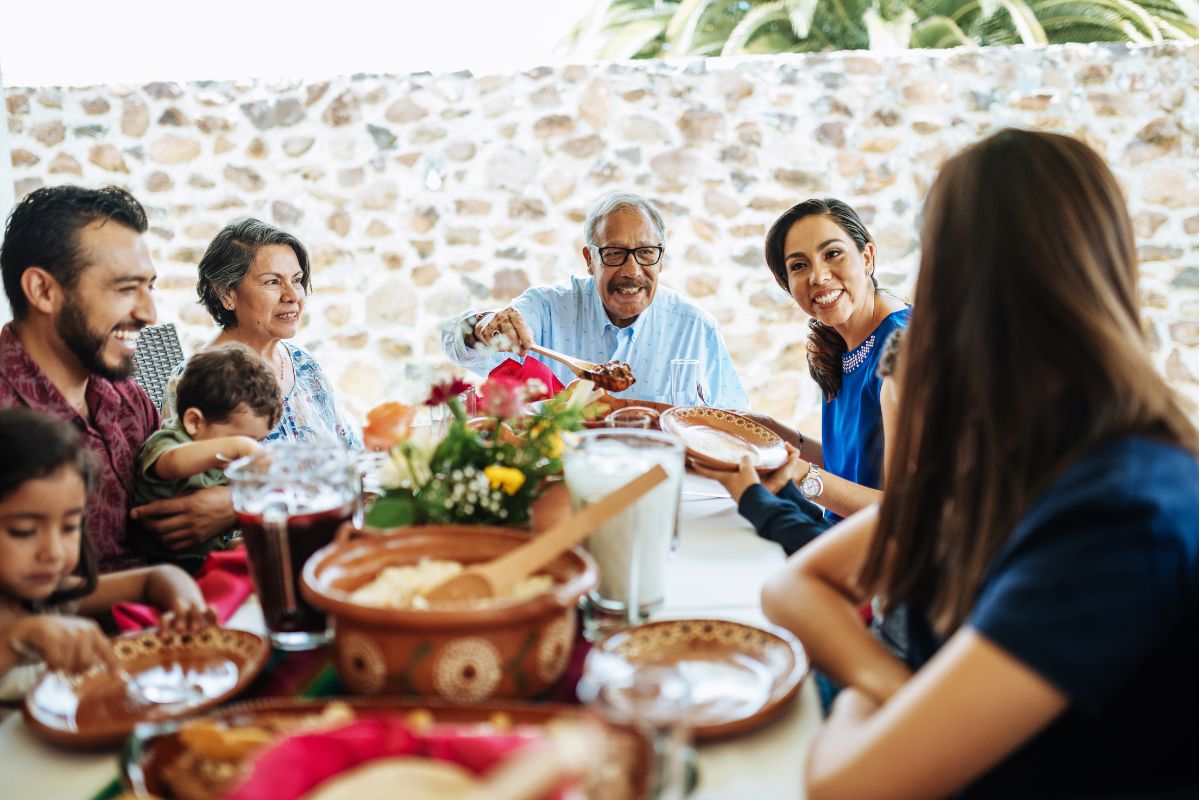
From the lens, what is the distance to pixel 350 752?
604mm

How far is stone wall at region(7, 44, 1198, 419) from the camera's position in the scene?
4.37 meters

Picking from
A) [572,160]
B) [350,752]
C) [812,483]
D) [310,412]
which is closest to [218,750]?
[350,752]

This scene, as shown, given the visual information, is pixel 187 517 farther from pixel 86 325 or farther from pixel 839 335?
pixel 839 335

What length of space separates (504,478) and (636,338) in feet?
6.41

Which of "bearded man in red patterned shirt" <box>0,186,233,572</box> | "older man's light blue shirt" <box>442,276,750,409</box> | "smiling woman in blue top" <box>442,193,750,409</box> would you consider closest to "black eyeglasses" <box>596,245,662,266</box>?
"smiling woman in blue top" <box>442,193,750,409</box>

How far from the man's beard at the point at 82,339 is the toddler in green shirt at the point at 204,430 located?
0.18 meters

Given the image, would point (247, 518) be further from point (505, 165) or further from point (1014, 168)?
point (505, 165)

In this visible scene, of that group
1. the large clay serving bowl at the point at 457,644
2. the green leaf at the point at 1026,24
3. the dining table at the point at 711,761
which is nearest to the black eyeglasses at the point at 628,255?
the dining table at the point at 711,761

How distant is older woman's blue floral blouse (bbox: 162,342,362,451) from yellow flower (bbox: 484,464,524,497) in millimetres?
1298

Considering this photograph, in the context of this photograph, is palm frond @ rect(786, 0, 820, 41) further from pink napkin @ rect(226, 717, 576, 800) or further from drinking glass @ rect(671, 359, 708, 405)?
pink napkin @ rect(226, 717, 576, 800)

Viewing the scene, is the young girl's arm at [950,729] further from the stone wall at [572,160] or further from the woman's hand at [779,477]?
the stone wall at [572,160]

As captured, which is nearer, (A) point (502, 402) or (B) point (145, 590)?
(A) point (502, 402)

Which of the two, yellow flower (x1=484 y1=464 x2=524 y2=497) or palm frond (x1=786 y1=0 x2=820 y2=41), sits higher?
palm frond (x1=786 y1=0 x2=820 y2=41)

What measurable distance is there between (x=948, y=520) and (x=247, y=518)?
0.78 m
